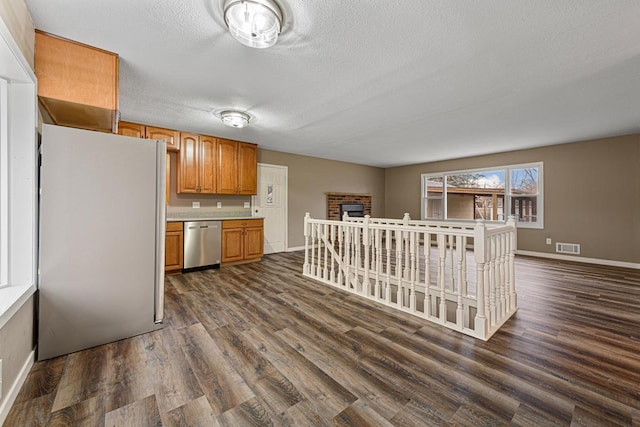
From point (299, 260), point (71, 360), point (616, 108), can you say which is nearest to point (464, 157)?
point (616, 108)

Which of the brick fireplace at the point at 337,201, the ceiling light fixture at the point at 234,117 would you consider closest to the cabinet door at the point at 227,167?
the ceiling light fixture at the point at 234,117

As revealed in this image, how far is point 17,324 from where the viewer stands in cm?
150

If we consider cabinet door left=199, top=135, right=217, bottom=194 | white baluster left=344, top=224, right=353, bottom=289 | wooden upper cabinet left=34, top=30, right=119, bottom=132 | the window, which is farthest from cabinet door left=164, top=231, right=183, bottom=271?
the window

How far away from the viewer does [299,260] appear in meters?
5.11

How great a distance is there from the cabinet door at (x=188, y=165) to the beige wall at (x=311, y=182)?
148 centimetres

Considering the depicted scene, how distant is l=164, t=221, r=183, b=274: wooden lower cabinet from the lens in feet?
12.9

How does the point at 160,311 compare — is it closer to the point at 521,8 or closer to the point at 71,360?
the point at 71,360

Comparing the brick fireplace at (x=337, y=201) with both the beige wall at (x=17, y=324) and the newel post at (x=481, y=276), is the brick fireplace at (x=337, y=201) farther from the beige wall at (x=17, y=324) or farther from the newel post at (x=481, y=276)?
the beige wall at (x=17, y=324)

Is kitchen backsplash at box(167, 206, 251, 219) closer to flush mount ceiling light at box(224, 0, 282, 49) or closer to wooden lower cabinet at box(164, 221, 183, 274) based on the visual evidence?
wooden lower cabinet at box(164, 221, 183, 274)

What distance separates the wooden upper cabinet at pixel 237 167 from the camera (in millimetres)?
4762

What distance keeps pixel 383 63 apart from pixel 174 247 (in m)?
3.75

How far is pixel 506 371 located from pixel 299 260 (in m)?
3.80

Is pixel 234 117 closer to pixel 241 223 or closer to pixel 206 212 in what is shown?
pixel 241 223

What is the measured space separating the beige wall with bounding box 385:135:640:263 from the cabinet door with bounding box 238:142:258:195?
17.8ft
